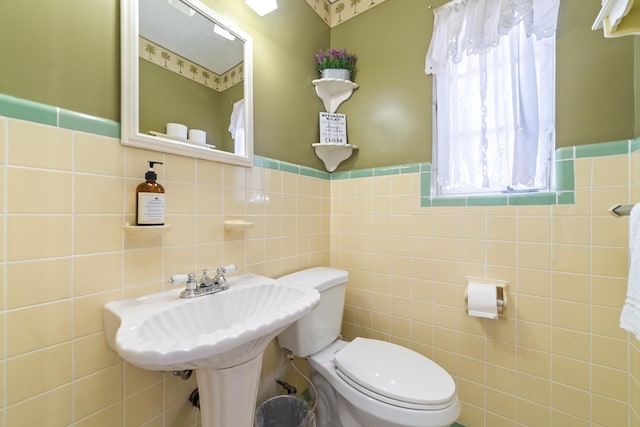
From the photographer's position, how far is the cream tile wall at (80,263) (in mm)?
612

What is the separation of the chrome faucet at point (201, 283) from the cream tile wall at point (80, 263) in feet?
0.28

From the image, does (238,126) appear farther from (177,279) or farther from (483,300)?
(483,300)

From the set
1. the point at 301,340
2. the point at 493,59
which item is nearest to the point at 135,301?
the point at 301,340

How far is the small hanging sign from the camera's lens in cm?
161

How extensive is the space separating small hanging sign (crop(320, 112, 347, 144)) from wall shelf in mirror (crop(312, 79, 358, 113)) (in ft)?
0.29

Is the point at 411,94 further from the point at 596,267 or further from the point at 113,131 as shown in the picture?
the point at 113,131

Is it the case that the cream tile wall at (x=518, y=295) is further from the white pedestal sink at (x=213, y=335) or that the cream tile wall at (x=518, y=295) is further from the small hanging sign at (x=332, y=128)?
the white pedestal sink at (x=213, y=335)

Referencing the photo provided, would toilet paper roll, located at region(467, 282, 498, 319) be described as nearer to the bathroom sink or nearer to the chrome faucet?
the bathroom sink

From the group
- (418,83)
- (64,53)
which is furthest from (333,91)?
(64,53)

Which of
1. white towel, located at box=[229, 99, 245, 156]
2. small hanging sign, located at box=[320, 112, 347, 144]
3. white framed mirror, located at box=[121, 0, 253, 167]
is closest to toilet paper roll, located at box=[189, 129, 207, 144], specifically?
white framed mirror, located at box=[121, 0, 253, 167]

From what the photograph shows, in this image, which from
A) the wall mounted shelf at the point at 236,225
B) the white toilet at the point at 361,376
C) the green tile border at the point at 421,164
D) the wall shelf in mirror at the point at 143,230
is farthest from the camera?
the wall mounted shelf at the point at 236,225

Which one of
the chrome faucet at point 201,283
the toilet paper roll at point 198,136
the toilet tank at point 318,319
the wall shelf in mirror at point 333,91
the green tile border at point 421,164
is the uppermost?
the wall shelf in mirror at point 333,91

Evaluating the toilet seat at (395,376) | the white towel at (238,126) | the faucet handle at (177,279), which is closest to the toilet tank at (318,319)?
the toilet seat at (395,376)

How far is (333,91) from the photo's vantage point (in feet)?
5.43
